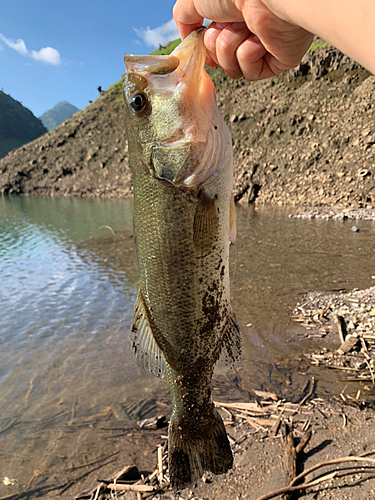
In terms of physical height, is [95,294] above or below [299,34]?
below

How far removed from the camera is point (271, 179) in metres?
30.1

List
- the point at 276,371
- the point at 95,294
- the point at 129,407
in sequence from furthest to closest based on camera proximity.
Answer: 1. the point at 95,294
2. the point at 276,371
3. the point at 129,407

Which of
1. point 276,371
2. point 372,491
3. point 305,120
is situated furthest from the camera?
point 305,120

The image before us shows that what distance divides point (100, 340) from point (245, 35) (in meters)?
7.33

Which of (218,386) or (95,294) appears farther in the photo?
(95,294)

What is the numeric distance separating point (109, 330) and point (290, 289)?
5.49 meters

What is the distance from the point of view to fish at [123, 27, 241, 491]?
207 cm

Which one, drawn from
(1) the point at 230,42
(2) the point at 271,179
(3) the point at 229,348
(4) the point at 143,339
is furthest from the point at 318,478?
(2) the point at 271,179

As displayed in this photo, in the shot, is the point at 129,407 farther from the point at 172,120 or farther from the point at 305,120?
the point at 305,120

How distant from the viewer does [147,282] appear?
2266mm

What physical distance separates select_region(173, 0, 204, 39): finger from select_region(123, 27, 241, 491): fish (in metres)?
0.23

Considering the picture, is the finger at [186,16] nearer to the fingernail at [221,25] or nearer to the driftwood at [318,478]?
the fingernail at [221,25]

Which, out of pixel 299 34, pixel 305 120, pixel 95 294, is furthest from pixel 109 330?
pixel 305 120

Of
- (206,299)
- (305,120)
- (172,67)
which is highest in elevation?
(305,120)
